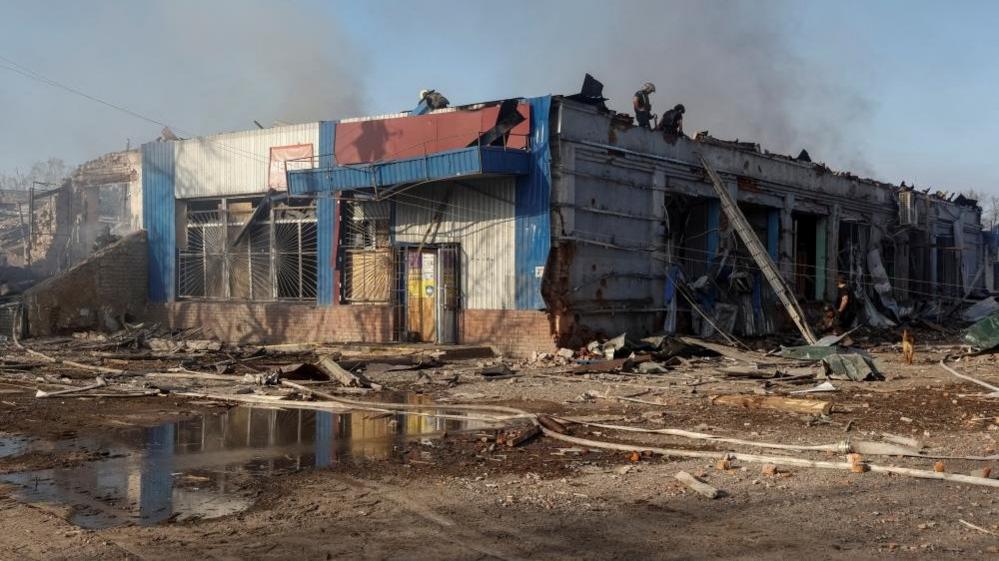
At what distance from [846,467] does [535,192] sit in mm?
11807

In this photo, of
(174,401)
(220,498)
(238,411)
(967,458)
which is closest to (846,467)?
(967,458)

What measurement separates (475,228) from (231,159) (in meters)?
8.27

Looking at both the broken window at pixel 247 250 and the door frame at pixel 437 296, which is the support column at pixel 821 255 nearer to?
the door frame at pixel 437 296

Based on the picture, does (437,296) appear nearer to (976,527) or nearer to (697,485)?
(697,485)

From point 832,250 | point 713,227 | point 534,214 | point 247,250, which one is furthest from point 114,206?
point 832,250

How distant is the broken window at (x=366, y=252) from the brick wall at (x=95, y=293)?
7.72m

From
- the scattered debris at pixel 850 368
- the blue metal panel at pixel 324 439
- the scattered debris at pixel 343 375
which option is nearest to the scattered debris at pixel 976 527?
the blue metal panel at pixel 324 439

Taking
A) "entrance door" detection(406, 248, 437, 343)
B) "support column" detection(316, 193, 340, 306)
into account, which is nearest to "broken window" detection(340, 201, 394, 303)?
"support column" detection(316, 193, 340, 306)

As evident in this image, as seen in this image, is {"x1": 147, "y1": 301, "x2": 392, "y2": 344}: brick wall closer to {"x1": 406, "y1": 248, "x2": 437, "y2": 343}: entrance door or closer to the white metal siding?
{"x1": 406, "y1": 248, "x2": 437, "y2": 343}: entrance door

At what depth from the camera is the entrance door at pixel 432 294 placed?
19.8 m

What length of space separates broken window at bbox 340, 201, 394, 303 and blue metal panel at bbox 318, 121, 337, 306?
0.36m

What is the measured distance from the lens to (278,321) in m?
22.4

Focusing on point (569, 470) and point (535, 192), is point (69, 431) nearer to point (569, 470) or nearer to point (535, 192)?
point (569, 470)

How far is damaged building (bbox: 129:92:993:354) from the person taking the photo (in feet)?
59.9
